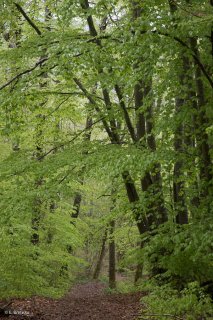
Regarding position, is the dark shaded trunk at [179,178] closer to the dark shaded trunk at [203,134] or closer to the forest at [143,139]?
the forest at [143,139]

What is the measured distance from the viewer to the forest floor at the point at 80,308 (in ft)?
38.9

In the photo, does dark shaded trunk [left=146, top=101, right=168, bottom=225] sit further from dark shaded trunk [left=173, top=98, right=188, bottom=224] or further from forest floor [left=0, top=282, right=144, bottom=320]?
forest floor [left=0, top=282, right=144, bottom=320]

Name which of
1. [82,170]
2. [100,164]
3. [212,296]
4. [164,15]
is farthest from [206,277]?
[164,15]

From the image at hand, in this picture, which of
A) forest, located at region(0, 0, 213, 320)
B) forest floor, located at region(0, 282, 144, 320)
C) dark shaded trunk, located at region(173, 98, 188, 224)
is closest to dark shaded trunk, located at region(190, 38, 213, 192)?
forest, located at region(0, 0, 213, 320)

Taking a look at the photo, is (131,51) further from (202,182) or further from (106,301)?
(106,301)

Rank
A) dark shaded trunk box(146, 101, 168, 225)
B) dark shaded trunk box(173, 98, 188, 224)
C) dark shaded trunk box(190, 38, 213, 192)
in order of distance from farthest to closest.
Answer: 1. dark shaded trunk box(146, 101, 168, 225)
2. dark shaded trunk box(173, 98, 188, 224)
3. dark shaded trunk box(190, 38, 213, 192)

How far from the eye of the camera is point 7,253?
960 centimetres

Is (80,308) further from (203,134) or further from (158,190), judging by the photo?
(203,134)

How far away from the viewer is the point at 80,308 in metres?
14.2

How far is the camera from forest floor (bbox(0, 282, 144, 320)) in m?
11.9

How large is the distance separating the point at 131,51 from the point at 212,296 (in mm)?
4539

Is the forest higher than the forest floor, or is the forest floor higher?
the forest

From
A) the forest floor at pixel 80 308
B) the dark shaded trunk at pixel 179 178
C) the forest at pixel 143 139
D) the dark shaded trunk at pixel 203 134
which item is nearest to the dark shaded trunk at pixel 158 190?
the forest at pixel 143 139

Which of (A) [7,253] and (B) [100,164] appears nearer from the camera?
(B) [100,164]
